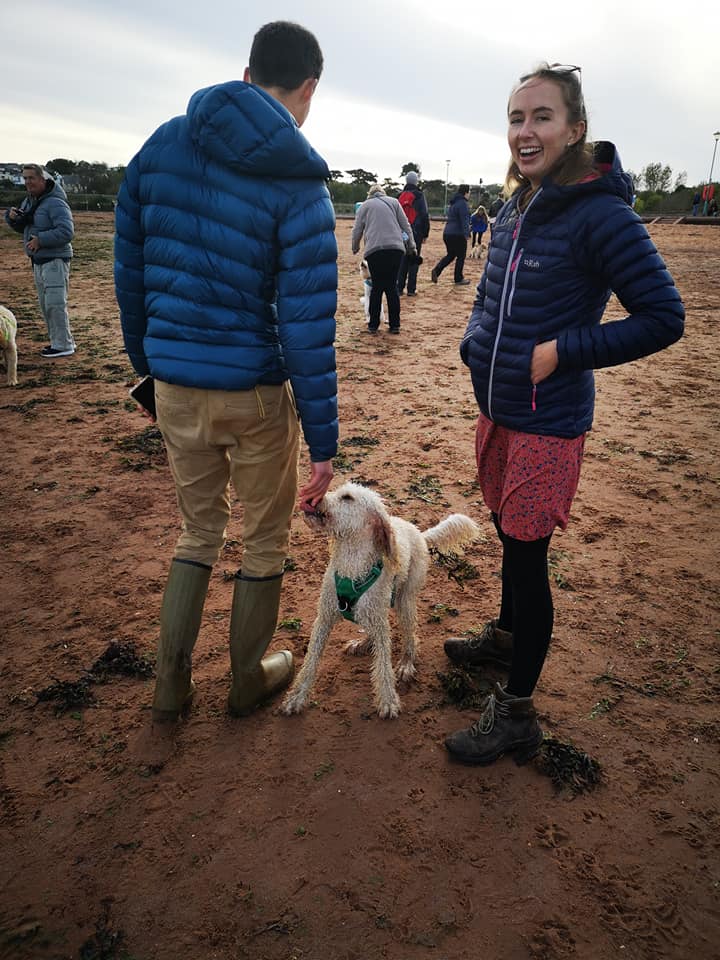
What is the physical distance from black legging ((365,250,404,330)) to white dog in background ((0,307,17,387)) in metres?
5.19

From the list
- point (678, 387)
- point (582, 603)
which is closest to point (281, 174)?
point (582, 603)

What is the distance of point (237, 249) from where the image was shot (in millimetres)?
2012

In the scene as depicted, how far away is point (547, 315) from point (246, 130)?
1.19 metres

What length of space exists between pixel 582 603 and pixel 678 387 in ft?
16.8

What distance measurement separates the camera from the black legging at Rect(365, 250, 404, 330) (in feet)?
29.7

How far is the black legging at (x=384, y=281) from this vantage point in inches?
356

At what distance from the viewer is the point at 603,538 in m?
4.17

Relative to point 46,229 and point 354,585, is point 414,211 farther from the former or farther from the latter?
point 354,585

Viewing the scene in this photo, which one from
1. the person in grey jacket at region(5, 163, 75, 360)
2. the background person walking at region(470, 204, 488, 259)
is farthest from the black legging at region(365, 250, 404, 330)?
the background person walking at region(470, 204, 488, 259)

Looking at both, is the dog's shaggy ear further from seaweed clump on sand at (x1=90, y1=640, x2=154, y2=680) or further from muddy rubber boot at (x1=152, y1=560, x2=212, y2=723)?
seaweed clump on sand at (x1=90, y1=640, x2=154, y2=680)

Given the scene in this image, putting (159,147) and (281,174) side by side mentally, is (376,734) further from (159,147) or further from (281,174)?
(159,147)

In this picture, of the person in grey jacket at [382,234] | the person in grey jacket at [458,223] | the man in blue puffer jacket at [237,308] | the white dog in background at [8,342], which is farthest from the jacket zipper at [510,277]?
the person in grey jacket at [458,223]

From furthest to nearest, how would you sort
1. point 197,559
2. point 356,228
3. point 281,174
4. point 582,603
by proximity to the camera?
point 356,228 → point 582,603 → point 197,559 → point 281,174

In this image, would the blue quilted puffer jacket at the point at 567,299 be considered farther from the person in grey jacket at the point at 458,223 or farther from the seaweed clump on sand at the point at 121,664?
the person in grey jacket at the point at 458,223
